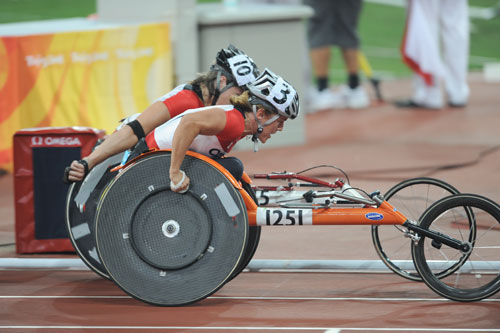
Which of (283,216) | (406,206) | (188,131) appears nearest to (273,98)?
(188,131)

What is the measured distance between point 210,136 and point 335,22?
8929 millimetres

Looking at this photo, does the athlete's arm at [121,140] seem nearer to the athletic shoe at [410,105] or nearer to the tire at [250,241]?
the tire at [250,241]

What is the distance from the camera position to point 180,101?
6.41 m

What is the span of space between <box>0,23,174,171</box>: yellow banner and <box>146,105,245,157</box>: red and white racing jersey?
470cm

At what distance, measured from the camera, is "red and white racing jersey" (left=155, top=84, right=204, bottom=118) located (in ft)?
20.9

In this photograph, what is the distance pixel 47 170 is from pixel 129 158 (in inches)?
51.1

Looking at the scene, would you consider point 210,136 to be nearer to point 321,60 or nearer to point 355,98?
point 321,60

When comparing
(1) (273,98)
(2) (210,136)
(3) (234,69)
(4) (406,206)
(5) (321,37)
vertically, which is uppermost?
(3) (234,69)

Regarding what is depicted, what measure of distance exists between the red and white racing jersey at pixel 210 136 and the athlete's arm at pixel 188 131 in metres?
0.05

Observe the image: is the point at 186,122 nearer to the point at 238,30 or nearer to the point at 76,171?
the point at 76,171

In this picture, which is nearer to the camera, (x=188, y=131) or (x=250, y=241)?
(x=188, y=131)

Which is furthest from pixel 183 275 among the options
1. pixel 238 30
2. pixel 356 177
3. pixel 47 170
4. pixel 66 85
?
pixel 238 30

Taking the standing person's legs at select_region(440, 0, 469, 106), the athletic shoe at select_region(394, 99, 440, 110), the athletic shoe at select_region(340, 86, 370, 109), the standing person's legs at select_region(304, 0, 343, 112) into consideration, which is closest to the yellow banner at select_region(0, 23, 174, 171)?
the standing person's legs at select_region(304, 0, 343, 112)

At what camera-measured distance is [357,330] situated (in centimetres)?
538
